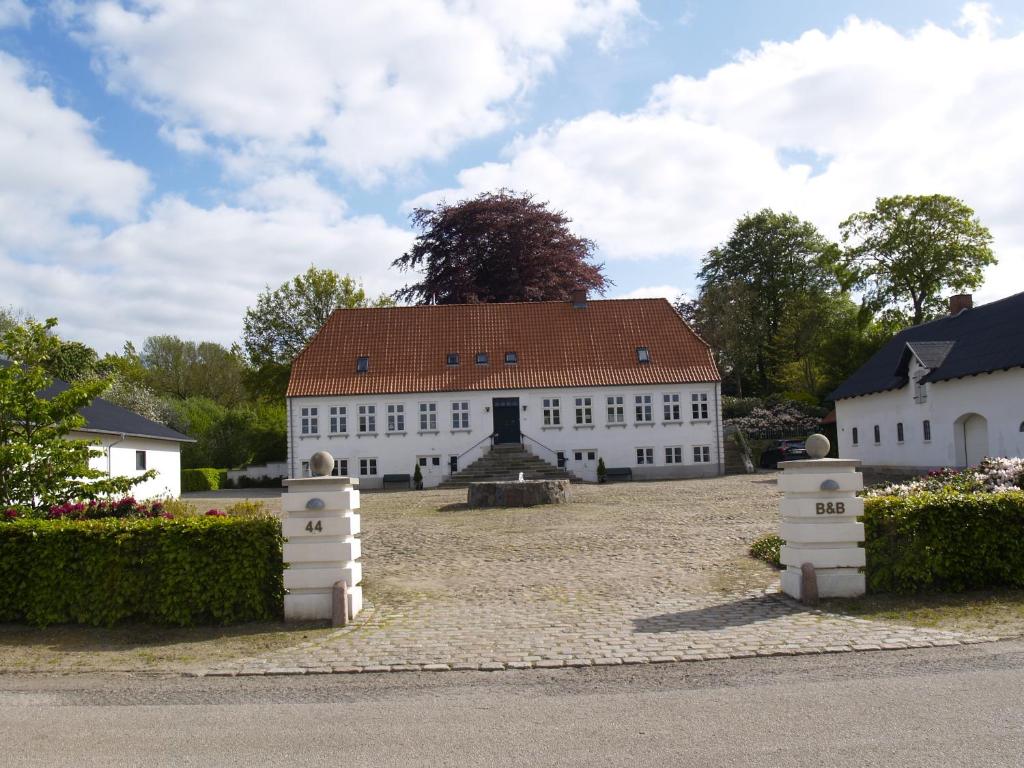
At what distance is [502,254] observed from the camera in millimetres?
49469

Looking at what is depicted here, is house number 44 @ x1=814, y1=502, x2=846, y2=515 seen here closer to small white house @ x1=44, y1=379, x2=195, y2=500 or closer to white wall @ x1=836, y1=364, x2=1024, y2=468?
white wall @ x1=836, y1=364, x2=1024, y2=468

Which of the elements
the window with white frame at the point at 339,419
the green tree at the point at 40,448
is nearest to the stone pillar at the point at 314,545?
the green tree at the point at 40,448

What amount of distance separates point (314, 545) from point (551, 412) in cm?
2957

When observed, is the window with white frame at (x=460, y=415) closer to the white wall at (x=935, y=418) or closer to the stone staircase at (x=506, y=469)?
the stone staircase at (x=506, y=469)

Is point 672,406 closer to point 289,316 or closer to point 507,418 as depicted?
point 507,418

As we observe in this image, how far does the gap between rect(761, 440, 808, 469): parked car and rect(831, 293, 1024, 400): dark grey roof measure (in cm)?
354

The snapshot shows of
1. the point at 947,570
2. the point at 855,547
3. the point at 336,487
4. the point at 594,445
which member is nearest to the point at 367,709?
the point at 336,487

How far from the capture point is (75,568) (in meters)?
9.15

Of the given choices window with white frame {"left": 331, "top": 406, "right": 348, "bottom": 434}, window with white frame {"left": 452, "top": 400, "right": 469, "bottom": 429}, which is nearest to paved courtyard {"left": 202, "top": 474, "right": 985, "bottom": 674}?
window with white frame {"left": 452, "top": 400, "right": 469, "bottom": 429}

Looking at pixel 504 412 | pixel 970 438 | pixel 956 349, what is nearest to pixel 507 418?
pixel 504 412

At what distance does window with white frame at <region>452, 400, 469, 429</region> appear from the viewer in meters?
38.3

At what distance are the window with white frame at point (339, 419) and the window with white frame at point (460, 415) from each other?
16.2ft

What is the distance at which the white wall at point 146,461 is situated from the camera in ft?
95.6

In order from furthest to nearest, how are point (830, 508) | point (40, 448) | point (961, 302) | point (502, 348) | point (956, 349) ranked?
point (502, 348) < point (961, 302) < point (956, 349) < point (40, 448) < point (830, 508)
